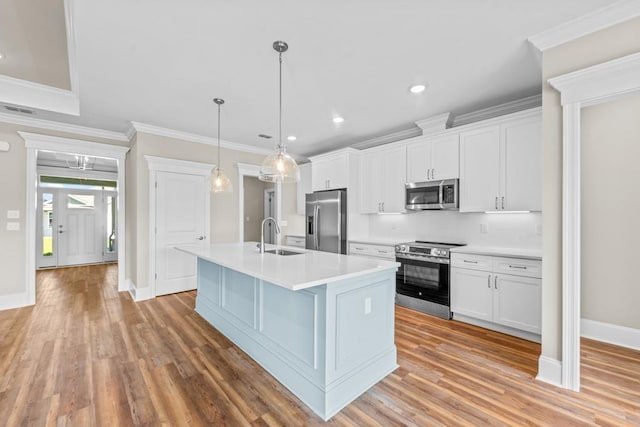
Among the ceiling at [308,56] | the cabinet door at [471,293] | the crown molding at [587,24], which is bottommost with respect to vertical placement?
the cabinet door at [471,293]

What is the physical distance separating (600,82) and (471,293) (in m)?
2.23

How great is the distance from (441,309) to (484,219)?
4.23ft

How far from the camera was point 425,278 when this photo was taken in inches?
141

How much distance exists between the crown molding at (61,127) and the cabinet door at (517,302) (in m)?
5.88

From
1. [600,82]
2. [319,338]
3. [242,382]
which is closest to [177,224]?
[242,382]

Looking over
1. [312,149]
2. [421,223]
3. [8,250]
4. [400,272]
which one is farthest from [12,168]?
[421,223]

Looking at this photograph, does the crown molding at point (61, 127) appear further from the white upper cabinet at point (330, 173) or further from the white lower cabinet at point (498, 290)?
the white lower cabinet at point (498, 290)

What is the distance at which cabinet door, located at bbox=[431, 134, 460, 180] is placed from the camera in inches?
141

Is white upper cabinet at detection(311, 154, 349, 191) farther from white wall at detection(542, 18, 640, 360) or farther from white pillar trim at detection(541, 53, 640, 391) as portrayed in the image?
white pillar trim at detection(541, 53, 640, 391)

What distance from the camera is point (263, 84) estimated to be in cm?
291

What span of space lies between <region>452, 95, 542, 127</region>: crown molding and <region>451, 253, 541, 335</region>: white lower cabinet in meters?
1.83

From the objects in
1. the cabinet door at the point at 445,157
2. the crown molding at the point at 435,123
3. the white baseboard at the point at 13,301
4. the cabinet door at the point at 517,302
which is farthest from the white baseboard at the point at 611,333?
the white baseboard at the point at 13,301

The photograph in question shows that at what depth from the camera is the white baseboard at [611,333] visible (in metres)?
2.69

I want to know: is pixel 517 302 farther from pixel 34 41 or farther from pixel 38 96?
pixel 38 96
